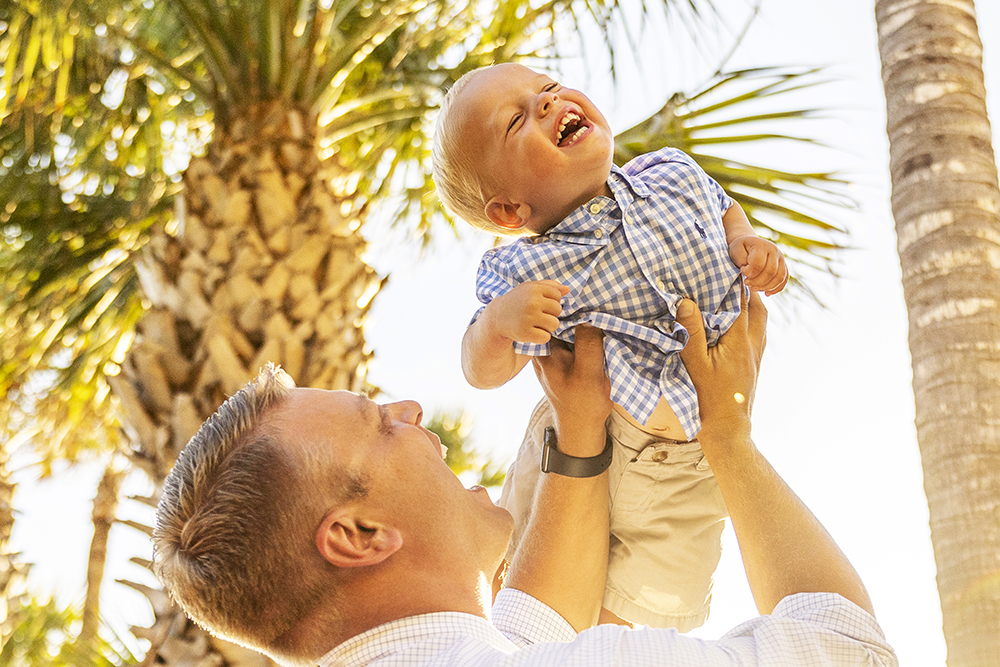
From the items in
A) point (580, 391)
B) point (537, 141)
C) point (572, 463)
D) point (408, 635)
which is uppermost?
point (537, 141)

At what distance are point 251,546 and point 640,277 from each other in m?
0.99

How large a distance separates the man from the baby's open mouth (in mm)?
444

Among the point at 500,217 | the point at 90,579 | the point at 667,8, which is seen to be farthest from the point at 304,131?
the point at 90,579

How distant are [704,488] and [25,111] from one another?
461 cm

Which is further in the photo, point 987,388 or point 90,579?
point 90,579

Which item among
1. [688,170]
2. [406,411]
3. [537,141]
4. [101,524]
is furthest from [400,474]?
[101,524]

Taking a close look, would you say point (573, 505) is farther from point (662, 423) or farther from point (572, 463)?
point (662, 423)

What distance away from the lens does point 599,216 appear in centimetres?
208

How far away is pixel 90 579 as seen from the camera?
286 inches

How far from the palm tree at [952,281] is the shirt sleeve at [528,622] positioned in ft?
3.80

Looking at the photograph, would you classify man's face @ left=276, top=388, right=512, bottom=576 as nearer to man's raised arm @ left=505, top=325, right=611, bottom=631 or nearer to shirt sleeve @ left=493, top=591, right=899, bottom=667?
man's raised arm @ left=505, top=325, right=611, bottom=631

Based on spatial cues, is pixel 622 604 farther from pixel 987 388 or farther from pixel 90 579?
pixel 90 579

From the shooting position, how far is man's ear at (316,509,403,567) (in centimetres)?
182

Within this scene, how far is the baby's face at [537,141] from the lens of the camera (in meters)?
2.06
